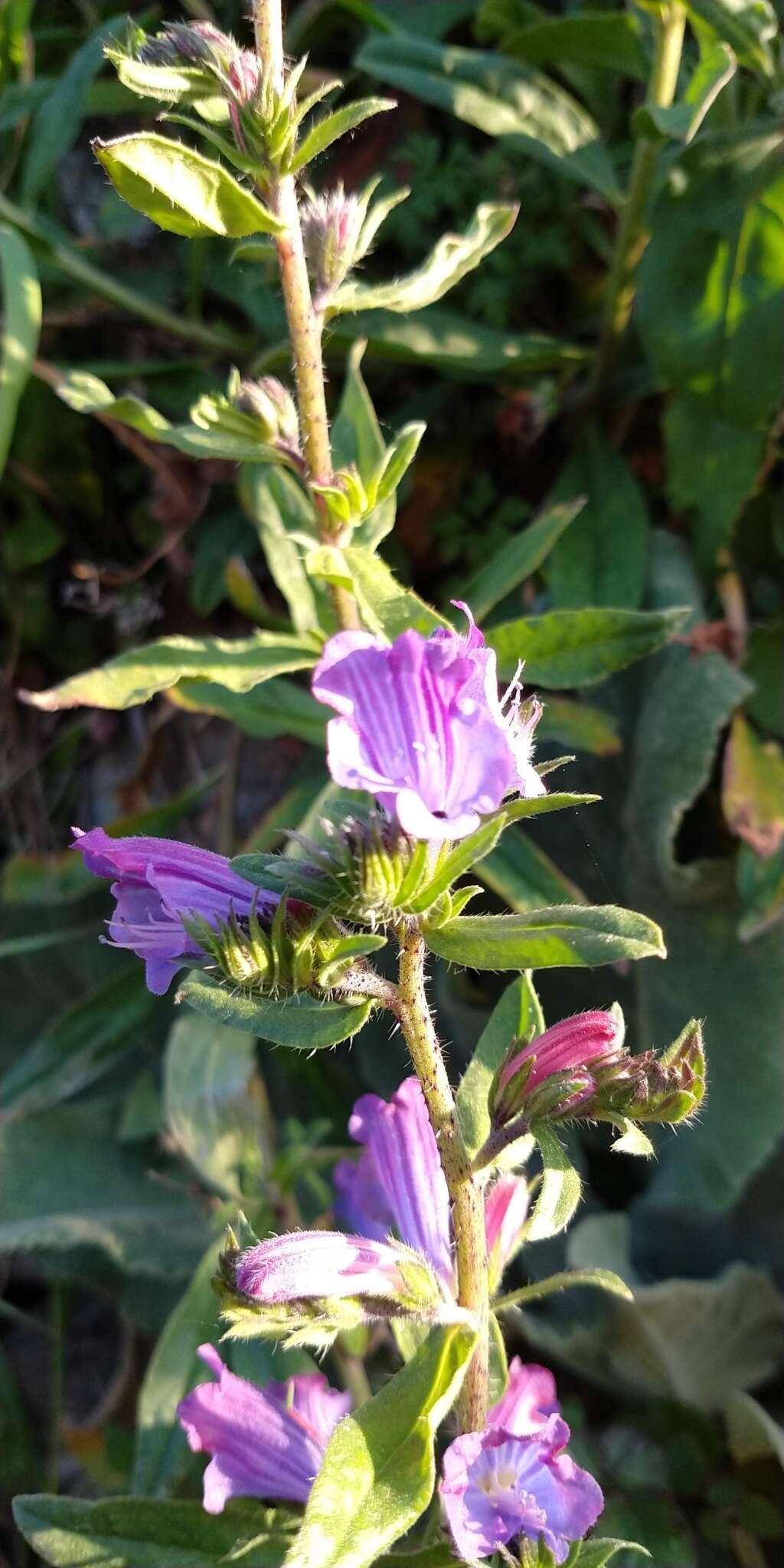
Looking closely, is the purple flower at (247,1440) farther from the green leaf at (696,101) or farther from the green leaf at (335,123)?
the green leaf at (696,101)

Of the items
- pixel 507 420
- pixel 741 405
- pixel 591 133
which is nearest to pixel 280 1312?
pixel 741 405

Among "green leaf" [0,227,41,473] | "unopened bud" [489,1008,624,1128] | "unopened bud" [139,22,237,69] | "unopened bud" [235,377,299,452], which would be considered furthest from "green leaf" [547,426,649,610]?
"unopened bud" [489,1008,624,1128]

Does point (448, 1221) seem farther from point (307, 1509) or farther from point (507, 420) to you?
point (507, 420)

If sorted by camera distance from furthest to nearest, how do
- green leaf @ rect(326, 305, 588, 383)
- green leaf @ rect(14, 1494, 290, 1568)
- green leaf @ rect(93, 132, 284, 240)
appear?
green leaf @ rect(326, 305, 588, 383)
green leaf @ rect(14, 1494, 290, 1568)
green leaf @ rect(93, 132, 284, 240)

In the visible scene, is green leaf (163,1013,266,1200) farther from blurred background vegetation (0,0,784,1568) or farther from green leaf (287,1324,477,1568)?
green leaf (287,1324,477,1568)

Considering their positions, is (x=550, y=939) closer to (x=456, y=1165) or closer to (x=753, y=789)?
(x=456, y=1165)

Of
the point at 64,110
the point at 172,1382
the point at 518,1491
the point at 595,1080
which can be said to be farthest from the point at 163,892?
the point at 64,110
